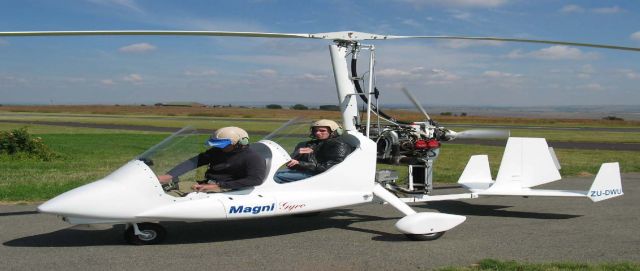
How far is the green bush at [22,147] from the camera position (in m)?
18.3

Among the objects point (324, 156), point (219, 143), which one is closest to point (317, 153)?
point (324, 156)

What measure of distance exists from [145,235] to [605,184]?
21.2ft

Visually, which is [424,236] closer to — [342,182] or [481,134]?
[342,182]

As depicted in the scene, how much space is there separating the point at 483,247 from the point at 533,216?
104 inches

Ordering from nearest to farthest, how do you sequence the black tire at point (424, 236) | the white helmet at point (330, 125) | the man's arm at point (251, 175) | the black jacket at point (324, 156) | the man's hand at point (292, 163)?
the man's arm at point (251, 175) < the black tire at point (424, 236) < the man's hand at point (292, 163) < the black jacket at point (324, 156) < the white helmet at point (330, 125)

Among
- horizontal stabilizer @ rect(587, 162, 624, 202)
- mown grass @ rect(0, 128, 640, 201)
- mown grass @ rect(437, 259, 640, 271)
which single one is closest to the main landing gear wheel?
mown grass @ rect(437, 259, 640, 271)

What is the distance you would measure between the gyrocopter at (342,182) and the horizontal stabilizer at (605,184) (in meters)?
0.01

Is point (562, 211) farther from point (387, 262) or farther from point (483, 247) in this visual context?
point (387, 262)

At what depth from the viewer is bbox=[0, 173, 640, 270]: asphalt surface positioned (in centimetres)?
595

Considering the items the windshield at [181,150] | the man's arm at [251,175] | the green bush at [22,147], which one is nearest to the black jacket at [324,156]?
the windshield at [181,150]

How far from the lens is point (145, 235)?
6.59 meters

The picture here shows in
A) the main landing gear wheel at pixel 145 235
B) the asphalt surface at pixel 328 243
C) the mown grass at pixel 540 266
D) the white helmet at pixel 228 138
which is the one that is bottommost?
the asphalt surface at pixel 328 243

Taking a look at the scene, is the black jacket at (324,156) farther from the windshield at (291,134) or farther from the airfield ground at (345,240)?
the airfield ground at (345,240)

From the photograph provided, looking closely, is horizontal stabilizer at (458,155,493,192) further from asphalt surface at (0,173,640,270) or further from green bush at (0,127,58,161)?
green bush at (0,127,58,161)
